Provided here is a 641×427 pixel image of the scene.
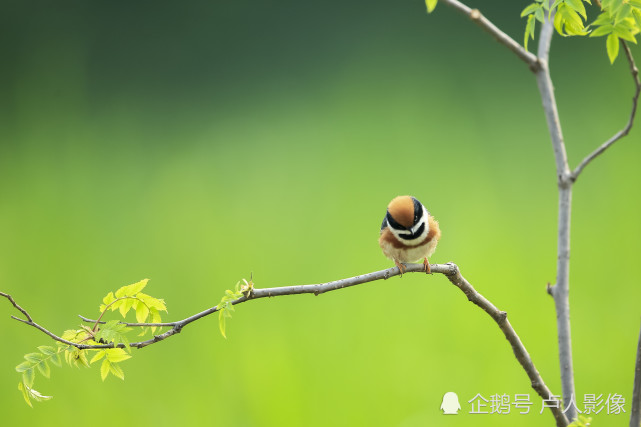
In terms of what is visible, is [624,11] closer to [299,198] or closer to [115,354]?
[115,354]

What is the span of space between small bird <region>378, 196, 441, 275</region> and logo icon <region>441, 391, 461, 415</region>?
809 mm

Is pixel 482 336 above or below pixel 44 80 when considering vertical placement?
below

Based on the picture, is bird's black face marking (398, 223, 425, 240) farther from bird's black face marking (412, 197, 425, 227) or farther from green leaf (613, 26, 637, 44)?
green leaf (613, 26, 637, 44)

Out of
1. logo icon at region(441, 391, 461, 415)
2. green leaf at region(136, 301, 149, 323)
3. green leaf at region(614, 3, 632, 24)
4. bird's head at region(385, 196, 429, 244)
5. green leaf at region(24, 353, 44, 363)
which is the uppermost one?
green leaf at region(614, 3, 632, 24)

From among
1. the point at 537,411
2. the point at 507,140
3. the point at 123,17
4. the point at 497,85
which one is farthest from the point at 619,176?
the point at 123,17

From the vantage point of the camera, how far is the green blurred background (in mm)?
2318

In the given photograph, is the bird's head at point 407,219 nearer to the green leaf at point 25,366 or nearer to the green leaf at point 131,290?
the green leaf at point 131,290

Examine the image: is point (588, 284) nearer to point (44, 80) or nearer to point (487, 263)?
point (487, 263)

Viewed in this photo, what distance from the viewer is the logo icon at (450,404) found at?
2.12 metres

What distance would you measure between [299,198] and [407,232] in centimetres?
111

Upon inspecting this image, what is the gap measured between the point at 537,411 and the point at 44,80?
2482 millimetres

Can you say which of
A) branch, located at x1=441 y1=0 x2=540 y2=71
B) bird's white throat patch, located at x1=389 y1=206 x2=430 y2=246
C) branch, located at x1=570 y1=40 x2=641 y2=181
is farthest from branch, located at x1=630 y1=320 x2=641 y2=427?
branch, located at x1=441 y1=0 x2=540 y2=71

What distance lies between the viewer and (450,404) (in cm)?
216

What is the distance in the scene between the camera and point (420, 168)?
2564 mm
